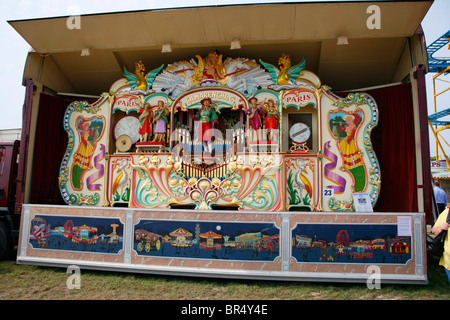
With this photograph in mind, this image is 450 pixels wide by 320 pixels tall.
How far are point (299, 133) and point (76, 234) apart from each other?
13.7 ft

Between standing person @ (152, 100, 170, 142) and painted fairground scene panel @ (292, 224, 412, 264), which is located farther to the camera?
standing person @ (152, 100, 170, 142)

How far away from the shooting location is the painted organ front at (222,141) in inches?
192

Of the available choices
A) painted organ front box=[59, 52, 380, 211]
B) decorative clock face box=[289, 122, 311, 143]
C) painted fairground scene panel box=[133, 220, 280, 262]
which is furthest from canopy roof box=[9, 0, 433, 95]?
painted fairground scene panel box=[133, 220, 280, 262]

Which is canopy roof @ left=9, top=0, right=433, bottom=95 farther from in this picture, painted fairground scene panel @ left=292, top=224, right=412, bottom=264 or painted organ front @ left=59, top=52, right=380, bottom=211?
painted fairground scene panel @ left=292, top=224, right=412, bottom=264

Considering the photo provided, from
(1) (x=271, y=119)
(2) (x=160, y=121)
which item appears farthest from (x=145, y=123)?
(1) (x=271, y=119)

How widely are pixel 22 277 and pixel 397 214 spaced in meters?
5.57

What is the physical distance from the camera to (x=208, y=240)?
424 cm

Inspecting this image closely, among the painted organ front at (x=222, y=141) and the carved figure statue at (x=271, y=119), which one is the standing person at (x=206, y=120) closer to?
the painted organ front at (x=222, y=141)

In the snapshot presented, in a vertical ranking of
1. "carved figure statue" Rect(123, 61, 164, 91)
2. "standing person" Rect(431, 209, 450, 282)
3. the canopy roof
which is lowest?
"standing person" Rect(431, 209, 450, 282)

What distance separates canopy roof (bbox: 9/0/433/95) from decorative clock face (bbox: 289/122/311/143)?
1.44 meters

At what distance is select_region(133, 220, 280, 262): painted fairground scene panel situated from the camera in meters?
4.13

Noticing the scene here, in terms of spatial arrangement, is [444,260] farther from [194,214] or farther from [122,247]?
[122,247]

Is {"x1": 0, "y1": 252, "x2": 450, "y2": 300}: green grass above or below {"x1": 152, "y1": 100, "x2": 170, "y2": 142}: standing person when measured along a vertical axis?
below

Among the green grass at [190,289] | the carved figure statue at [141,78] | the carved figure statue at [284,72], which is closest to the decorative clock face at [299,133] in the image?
the carved figure statue at [284,72]
